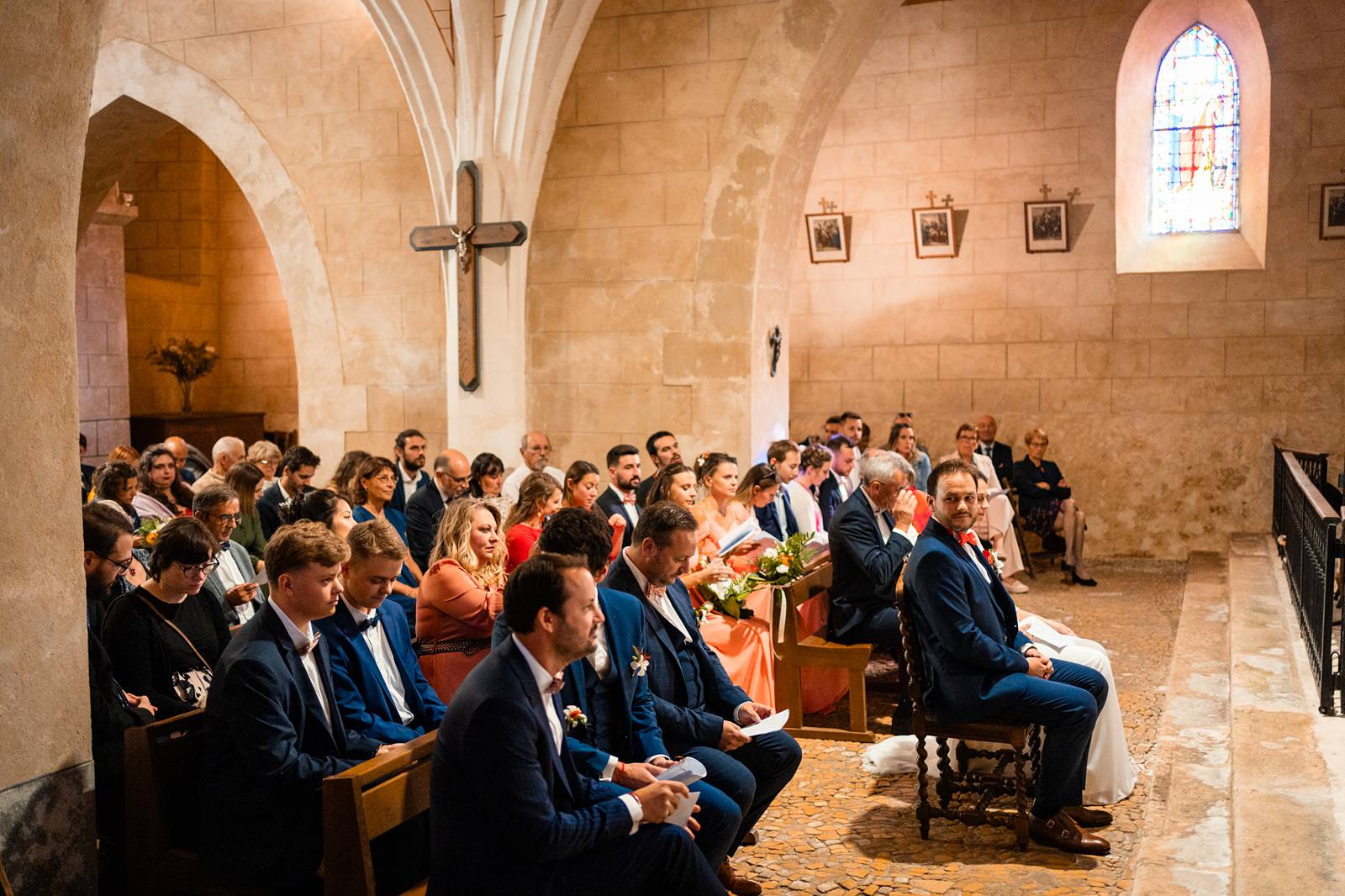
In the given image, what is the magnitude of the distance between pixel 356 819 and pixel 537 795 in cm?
52

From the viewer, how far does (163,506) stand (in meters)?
6.72

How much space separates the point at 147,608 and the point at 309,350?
21.5 ft

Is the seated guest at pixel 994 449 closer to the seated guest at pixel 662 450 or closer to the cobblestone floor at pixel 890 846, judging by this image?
the seated guest at pixel 662 450

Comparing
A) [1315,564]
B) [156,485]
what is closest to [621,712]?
[156,485]

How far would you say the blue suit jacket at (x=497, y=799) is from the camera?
103 inches

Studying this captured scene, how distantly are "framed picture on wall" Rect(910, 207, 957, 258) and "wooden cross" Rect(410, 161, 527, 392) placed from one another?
4.79 m

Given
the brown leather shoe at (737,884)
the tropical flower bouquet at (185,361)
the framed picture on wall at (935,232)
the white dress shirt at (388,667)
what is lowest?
the brown leather shoe at (737,884)

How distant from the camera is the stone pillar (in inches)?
120

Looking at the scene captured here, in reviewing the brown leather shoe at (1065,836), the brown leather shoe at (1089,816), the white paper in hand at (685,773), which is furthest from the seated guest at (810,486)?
the white paper in hand at (685,773)

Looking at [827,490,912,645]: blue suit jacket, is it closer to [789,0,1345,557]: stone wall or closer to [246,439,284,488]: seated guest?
[246,439,284,488]: seated guest

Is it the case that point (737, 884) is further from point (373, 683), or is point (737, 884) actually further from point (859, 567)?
point (859, 567)

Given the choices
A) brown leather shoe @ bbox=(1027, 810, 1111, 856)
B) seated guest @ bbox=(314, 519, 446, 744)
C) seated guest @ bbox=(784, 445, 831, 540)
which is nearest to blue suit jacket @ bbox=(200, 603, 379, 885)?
seated guest @ bbox=(314, 519, 446, 744)

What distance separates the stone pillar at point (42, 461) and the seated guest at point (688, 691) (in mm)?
1655

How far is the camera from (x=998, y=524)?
377 inches
